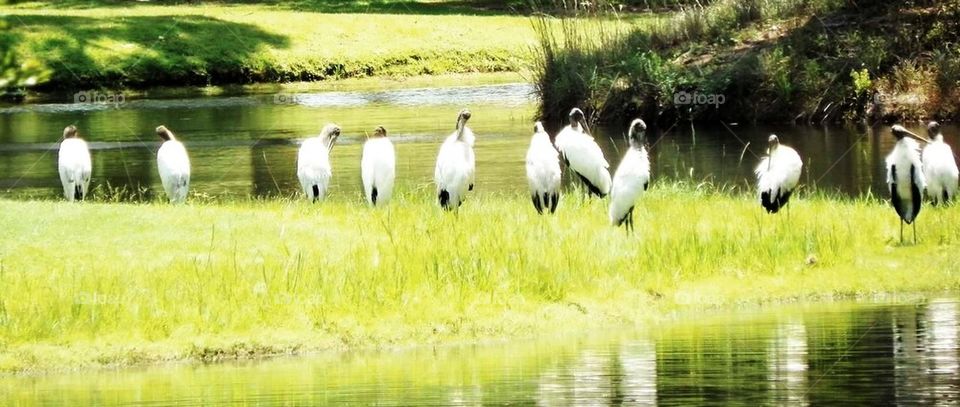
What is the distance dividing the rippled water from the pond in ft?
31.9

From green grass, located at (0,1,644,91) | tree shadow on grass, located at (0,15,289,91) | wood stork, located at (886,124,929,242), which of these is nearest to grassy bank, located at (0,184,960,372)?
wood stork, located at (886,124,929,242)

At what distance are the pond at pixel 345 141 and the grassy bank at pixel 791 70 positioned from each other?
99cm

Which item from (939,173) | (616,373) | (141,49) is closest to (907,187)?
(939,173)

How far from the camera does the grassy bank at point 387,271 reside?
15.4m

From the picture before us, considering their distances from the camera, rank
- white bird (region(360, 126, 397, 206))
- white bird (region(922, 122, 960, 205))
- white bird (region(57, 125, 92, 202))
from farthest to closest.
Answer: white bird (region(57, 125, 92, 202)) → white bird (region(360, 126, 397, 206)) → white bird (region(922, 122, 960, 205))

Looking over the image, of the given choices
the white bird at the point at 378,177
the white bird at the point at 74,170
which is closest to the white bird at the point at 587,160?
the white bird at the point at 378,177

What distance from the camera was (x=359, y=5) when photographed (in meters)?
66.4

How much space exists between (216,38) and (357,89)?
5938 mm

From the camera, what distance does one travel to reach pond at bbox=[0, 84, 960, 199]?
28750 mm

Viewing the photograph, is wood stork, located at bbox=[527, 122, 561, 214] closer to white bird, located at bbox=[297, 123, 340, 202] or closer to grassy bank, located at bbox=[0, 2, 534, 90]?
white bird, located at bbox=[297, 123, 340, 202]

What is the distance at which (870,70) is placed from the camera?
37.9m

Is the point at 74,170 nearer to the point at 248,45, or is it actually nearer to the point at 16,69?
the point at 16,69

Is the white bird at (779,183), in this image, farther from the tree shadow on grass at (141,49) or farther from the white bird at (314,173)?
the tree shadow on grass at (141,49)

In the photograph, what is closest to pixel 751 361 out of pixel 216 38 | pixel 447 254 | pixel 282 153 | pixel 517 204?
Result: pixel 447 254
